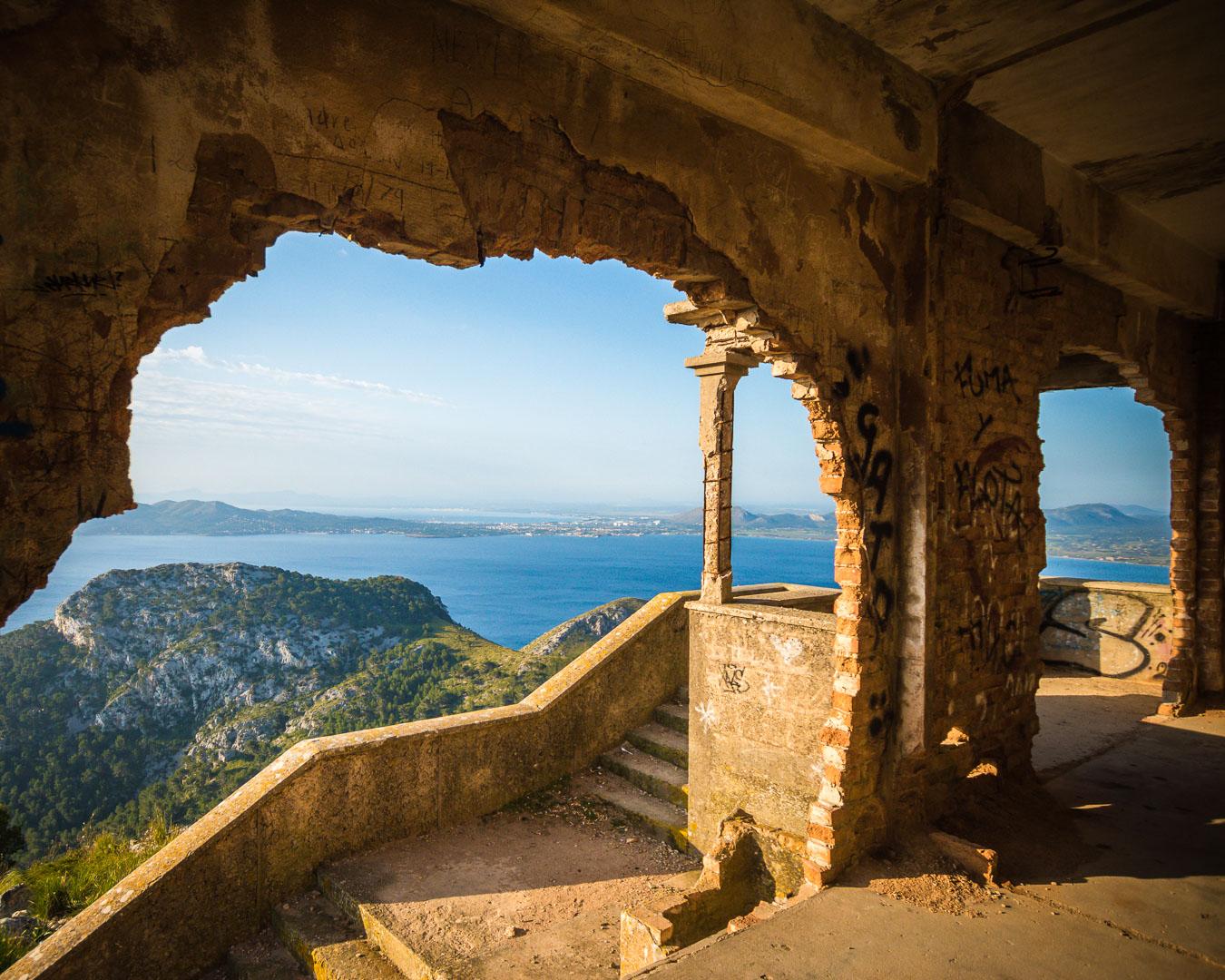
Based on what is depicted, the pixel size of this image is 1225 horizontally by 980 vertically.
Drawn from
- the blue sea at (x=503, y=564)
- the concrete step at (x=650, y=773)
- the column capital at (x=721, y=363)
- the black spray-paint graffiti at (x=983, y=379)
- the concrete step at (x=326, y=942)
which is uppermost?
the column capital at (x=721, y=363)

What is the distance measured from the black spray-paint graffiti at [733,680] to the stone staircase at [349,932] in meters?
1.52

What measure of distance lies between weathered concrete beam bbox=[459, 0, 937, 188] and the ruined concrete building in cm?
2

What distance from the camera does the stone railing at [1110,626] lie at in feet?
30.6

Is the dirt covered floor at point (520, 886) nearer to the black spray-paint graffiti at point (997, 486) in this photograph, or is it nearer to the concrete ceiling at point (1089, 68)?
the black spray-paint graffiti at point (997, 486)

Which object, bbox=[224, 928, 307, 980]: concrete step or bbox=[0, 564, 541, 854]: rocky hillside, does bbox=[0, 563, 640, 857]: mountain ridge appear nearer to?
bbox=[0, 564, 541, 854]: rocky hillside

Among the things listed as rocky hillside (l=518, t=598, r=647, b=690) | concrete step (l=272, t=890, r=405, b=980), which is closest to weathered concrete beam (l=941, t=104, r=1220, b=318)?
concrete step (l=272, t=890, r=405, b=980)

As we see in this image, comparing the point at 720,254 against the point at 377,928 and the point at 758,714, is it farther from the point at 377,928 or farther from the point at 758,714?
the point at 377,928

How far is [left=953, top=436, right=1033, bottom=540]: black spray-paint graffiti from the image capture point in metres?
4.82

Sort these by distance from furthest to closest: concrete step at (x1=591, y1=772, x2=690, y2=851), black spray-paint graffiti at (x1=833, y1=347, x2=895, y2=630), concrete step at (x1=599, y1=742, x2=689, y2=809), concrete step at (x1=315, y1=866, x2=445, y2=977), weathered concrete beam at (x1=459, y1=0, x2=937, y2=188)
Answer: concrete step at (x1=599, y1=742, x2=689, y2=809), concrete step at (x1=591, y1=772, x2=690, y2=851), concrete step at (x1=315, y1=866, x2=445, y2=977), black spray-paint graffiti at (x1=833, y1=347, x2=895, y2=630), weathered concrete beam at (x1=459, y1=0, x2=937, y2=188)

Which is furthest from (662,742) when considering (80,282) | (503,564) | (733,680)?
(503,564)

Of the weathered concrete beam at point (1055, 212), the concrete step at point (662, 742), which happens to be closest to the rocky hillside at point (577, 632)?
the concrete step at point (662, 742)

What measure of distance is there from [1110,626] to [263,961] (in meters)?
Result: 10.4

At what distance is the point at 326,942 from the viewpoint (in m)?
4.82

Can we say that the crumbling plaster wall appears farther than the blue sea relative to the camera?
No
